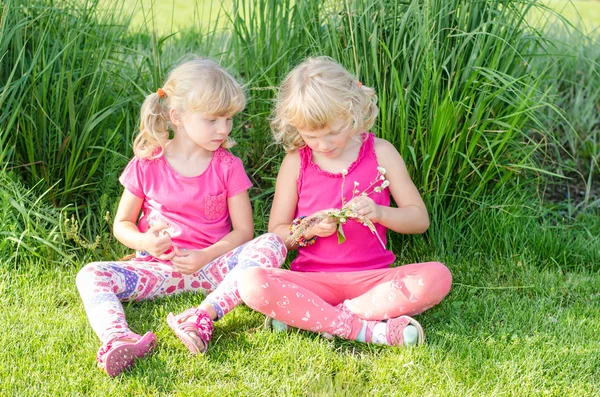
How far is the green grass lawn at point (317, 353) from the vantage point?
7.84 ft

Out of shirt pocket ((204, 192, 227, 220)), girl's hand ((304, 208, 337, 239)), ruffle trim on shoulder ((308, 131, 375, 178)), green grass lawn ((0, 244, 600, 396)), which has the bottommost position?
green grass lawn ((0, 244, 600, 396))

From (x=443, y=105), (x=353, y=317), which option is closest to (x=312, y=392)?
(x=353, y=317)

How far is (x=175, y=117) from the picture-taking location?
3.05 meters

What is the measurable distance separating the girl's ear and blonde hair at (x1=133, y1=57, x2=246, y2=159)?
0.02 metres

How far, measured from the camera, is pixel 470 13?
3316mm

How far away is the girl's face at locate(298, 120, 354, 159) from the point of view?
2830 mm

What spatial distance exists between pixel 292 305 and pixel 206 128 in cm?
81

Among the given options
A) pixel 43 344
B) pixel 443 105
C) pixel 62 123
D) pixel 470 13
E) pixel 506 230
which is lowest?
pixel 43 344

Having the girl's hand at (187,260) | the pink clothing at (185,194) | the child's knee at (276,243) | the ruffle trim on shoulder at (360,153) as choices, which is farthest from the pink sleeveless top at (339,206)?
the girl's hand at (187,260)

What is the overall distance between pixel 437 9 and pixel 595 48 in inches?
85.9

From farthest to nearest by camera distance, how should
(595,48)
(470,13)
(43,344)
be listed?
(595,48)
(470,13)
(43,344)

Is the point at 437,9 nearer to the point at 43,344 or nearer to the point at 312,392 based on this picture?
the point at 312,392

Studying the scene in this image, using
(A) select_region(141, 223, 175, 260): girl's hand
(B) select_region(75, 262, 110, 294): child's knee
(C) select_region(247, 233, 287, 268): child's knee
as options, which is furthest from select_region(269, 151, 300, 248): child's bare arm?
(B) select_region(75, 262, 110, 294): child's knee

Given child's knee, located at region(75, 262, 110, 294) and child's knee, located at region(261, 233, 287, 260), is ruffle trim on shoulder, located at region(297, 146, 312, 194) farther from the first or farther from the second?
child's knee, located at region(75, 262, 110, 294)
